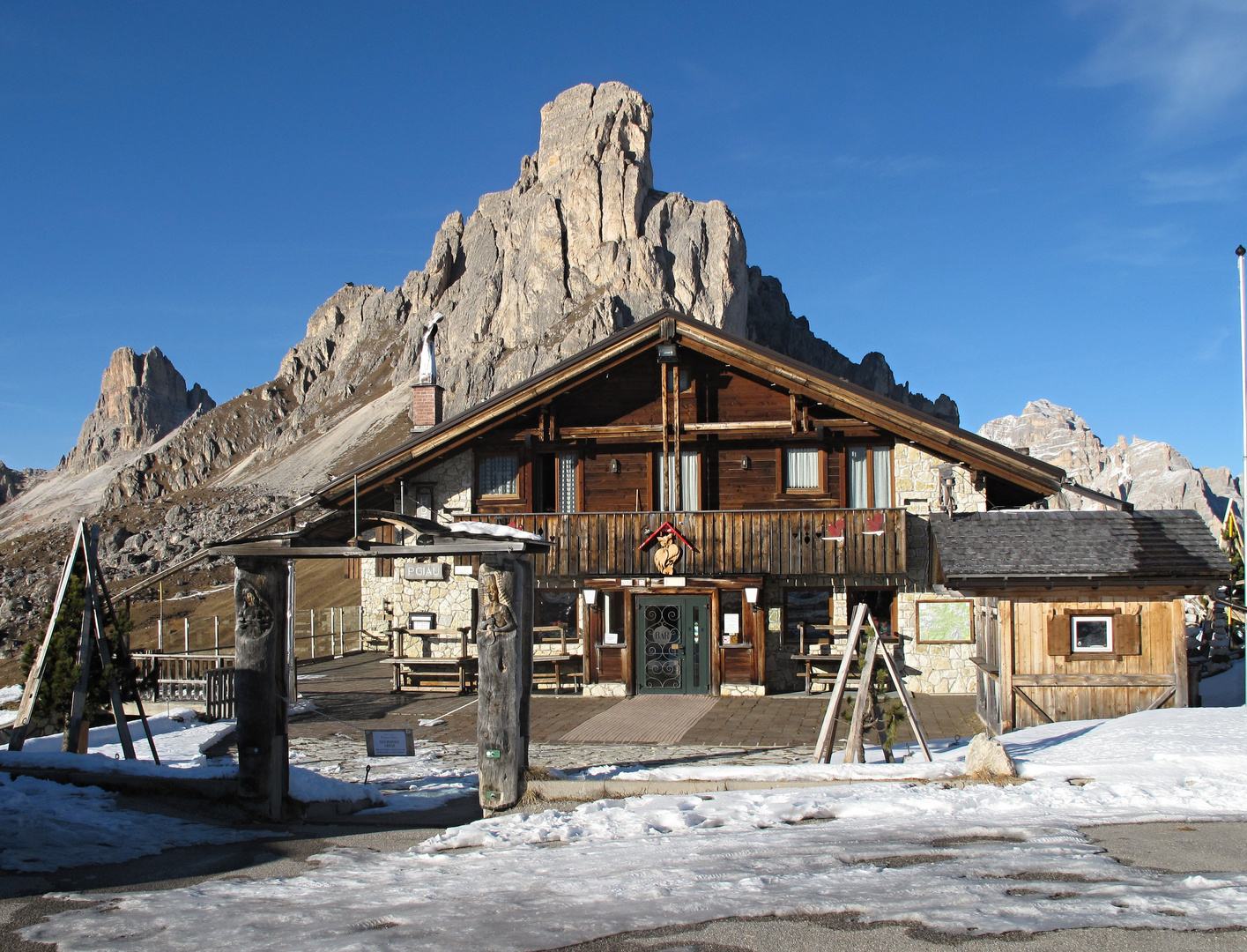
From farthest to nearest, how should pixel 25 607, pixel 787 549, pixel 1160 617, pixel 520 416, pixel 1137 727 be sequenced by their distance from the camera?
pixel 25 607 < pixel 520 416 < pixel 787 549 < pixel 1160 617 < pixel 1137 727

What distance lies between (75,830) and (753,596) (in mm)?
14755

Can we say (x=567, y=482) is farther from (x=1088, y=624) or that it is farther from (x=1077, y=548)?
(x=1088, y=624)

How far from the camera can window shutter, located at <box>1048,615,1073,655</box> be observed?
14758 mm

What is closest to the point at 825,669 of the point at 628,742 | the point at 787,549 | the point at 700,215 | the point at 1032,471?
the point at 787,549

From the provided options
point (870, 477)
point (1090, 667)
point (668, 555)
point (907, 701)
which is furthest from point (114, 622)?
point (870, 477)

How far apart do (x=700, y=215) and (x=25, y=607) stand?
291ft

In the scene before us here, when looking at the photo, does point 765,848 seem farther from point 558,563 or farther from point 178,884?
point 558,563

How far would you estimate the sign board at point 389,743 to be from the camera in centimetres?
1146

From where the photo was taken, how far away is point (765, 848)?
7.20m

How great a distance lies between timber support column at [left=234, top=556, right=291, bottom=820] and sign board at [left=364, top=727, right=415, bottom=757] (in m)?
1.26

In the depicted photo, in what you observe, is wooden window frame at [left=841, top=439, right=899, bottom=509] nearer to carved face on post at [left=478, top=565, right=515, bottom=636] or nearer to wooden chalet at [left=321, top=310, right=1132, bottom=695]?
wooden chalet at [left=321, top=310, right=1132, bottom=695]

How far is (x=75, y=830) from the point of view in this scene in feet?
26.2

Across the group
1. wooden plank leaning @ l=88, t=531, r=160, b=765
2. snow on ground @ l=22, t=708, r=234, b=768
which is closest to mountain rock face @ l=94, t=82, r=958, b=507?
snow on ground @ l=22, t=708, r=234, b=768

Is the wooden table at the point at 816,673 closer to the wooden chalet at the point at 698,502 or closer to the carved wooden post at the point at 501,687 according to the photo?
the wooden chalet at the point at 698,502
